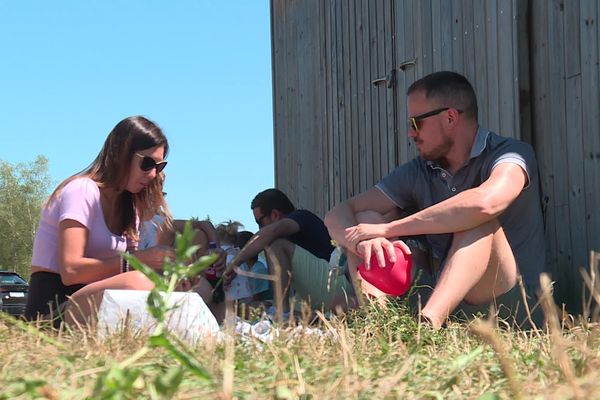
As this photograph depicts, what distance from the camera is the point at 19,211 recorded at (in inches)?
1714

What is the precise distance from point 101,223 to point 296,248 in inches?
78.3

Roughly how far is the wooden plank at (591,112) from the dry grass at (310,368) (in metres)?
2.44

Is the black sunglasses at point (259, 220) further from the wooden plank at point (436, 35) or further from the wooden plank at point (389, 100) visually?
the wooden plank at point (436, 35)

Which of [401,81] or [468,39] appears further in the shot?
[401,81]

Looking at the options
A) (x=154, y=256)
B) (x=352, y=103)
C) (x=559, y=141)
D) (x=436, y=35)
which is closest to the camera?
(x=154, y=256)

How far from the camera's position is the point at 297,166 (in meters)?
8.90

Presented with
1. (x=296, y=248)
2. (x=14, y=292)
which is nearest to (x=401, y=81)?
(x=296, y=248)

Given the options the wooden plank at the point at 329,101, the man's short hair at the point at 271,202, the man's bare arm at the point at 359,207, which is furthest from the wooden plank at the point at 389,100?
the man's bare arm at the point at 359,207

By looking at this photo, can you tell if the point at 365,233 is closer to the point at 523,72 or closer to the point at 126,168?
the point at 126,168

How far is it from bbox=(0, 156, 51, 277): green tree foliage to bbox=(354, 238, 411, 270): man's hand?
3610 centimetres

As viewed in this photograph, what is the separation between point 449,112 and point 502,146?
335mm

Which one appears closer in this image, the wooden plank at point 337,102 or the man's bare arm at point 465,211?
the man's bare arm at point 465,211

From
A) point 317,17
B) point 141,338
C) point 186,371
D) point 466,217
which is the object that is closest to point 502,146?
point 466,217

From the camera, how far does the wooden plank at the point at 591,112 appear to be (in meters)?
4.86
